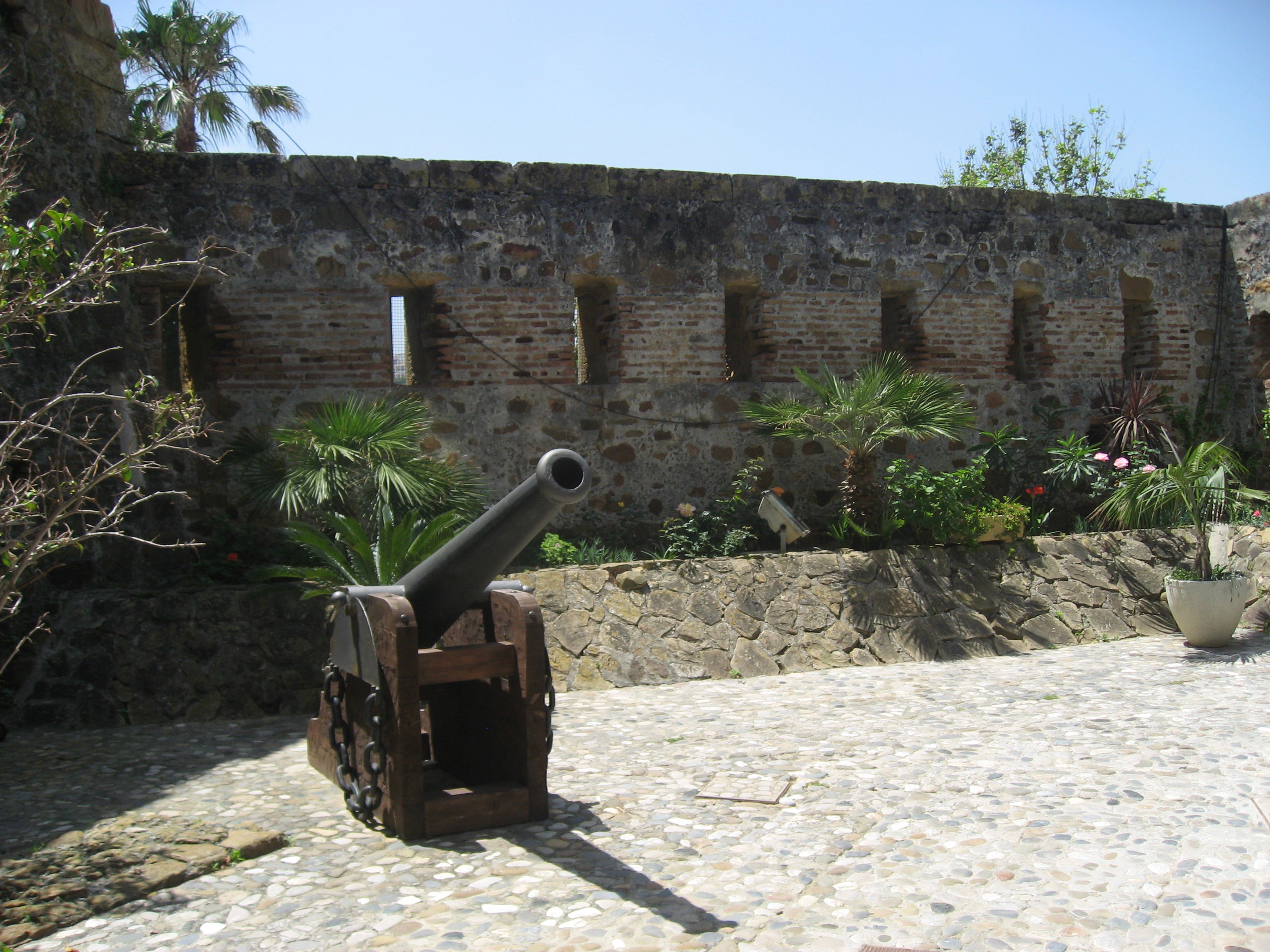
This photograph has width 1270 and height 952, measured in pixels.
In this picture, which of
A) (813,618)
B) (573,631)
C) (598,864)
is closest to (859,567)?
(813,618)

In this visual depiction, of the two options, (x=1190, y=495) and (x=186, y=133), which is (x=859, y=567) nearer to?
(x=1190, y=495)

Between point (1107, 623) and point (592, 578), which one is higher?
point (592, 578)

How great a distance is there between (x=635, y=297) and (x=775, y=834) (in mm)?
6072

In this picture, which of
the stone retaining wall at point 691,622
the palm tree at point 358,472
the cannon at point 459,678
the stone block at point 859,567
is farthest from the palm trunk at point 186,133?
the cannon at point 459,678

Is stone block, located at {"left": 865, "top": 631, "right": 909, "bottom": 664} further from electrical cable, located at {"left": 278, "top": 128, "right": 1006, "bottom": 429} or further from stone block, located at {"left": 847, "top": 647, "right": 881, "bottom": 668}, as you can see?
electrical cable, located at {"left": 278, "top": 128, "right": 1006, "bottom": 429}

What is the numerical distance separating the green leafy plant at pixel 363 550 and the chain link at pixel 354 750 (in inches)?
66.9

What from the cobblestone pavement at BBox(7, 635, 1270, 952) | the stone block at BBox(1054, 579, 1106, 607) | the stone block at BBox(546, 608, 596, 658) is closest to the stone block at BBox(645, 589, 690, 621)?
the stone block at BBox(546, 608, 596, 658)

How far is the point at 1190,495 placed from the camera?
25.9 feet

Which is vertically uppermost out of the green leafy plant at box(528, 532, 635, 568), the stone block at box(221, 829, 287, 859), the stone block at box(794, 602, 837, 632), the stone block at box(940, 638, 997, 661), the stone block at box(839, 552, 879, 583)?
the green leafy plant at box(528, 532, 635, 568)

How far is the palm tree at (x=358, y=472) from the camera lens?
702 centimetres

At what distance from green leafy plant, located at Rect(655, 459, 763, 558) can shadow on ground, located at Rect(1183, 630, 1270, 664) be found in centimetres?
322

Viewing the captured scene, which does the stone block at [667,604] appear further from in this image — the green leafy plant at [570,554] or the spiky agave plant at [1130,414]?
the spiky agave plant at [1130,414]

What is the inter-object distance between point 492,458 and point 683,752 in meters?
4.26

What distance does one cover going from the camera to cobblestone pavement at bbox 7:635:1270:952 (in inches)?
129
